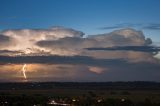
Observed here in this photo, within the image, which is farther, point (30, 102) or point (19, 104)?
point (30, 102)

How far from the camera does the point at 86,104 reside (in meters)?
130

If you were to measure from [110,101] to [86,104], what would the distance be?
9164 mm

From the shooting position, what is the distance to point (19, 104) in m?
123

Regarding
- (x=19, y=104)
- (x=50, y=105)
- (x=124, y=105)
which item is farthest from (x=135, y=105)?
(x=19, y=104)

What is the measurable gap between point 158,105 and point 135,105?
9.05 m

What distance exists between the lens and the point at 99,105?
5025 inches

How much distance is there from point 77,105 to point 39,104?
11.6 m

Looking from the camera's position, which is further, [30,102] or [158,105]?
[30,102]

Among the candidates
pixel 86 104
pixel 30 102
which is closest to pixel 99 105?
pixel 86 104

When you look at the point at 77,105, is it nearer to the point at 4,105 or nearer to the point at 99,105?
the point at 99,105

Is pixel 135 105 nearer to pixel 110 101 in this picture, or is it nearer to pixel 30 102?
pixel 110 101

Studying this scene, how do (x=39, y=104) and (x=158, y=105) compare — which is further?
(x=39, y=104)

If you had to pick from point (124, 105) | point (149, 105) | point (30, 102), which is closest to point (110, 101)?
point (124, 105)

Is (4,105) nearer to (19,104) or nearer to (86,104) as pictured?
(19,104)
